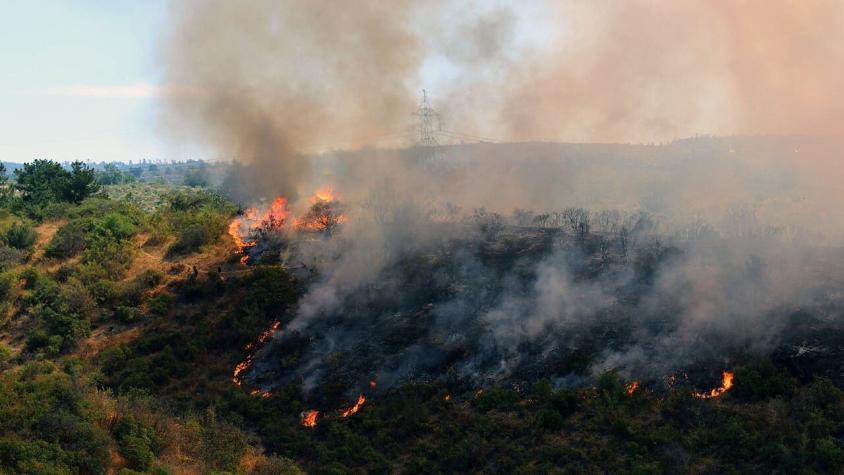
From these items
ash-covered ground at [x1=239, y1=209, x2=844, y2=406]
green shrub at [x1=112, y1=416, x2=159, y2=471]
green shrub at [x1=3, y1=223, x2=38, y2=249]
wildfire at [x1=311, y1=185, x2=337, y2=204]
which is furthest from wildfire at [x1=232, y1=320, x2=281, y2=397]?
green shrub at [x1=3, y1=223, x2=38, y2=249]

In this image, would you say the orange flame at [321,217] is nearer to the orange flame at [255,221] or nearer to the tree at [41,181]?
the orange flame at [255,221]

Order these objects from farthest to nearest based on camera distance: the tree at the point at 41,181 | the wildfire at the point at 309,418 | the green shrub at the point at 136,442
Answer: the tree at the point at 41,181 < the wildfire at the point at 309,418 < the green shrub at the point at 136,442

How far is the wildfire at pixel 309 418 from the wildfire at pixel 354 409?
1005mm

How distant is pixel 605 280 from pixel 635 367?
5896 mm

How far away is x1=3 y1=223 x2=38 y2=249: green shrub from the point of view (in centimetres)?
3712

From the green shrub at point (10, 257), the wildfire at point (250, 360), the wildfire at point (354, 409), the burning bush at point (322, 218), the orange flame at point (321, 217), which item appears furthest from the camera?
the orange flame at point (321, 217)

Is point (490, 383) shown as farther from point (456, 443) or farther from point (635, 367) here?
point (635, 367)

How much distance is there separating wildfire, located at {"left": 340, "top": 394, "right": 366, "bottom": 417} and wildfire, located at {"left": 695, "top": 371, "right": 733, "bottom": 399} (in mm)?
11703

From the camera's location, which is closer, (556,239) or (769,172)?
(556,239)

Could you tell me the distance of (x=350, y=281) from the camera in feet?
107

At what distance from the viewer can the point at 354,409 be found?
2516 cm

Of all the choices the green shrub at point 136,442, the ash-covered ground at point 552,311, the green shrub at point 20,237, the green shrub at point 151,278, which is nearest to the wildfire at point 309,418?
the ash-covered ground at point 552,311

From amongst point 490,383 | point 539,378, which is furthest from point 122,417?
point 539,378

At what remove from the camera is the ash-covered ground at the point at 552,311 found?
78.7ft
